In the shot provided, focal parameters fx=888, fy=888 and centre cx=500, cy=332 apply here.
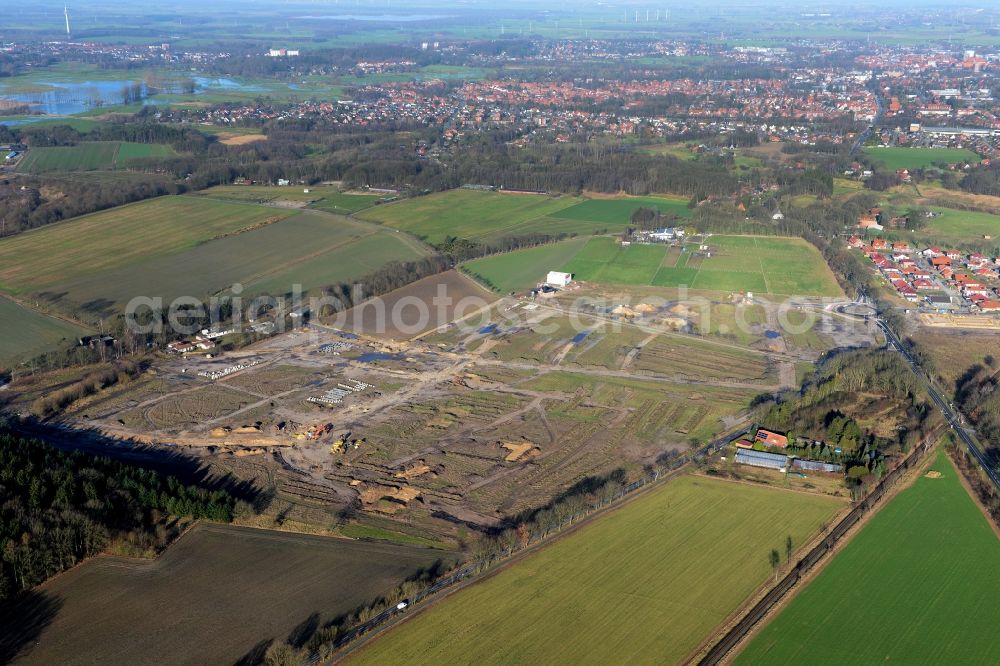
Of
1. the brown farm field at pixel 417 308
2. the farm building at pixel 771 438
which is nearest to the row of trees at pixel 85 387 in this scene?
the brown farm field at pixel 417 308

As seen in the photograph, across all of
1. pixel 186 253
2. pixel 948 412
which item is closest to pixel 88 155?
pixel 186 253

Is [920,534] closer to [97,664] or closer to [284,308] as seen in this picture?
[97,664]

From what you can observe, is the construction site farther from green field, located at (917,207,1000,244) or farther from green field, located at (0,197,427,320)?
green field, located at (917,207,1000,244)

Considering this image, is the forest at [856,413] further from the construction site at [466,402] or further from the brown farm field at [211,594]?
the brown farm field at [211,594]

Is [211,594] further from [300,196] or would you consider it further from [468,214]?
[300,196]

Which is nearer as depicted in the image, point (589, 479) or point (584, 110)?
point (589, 479)

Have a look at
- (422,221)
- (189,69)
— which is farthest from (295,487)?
(189,69)

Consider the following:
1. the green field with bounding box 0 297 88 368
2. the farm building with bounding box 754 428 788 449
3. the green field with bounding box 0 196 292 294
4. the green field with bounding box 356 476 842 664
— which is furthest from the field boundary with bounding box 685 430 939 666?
the green field with bounding box 0 196 292 294
